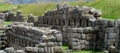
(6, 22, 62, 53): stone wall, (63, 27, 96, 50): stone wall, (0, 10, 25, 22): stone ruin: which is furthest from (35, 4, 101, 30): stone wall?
(0, 10, 25, 22): stone ruin

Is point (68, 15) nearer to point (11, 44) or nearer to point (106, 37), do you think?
point (11, 44)

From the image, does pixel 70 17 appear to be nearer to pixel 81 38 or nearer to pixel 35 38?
pixel 35 38

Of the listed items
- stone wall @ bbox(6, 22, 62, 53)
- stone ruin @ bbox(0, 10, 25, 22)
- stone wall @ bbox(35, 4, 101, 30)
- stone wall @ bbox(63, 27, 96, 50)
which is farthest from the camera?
stone ruin @ bbox(0, 10, 25, 22)

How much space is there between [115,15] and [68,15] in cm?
478

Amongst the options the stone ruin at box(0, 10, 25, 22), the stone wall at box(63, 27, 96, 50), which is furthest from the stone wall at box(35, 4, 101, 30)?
the stone ruin at box(0, 10, 25, 22)

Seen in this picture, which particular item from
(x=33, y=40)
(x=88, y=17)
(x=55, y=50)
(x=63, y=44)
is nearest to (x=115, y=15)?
(x=88, y=17)

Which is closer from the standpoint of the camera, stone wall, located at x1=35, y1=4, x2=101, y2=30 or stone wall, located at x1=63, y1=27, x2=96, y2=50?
stone wall, located at x1=63, y1=27, x2=96, y2=50

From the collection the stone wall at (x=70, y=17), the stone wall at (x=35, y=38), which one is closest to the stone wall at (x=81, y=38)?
the stone wall at (x=35, y=38)

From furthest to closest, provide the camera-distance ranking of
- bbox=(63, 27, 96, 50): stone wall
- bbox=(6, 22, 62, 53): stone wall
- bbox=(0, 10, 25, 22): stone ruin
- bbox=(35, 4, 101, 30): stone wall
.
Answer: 1. bbox=(0, 10, 25, 22): stone ruin
2. bbox=(35, 4, 101, 30): stone wall
3. bbox=(63, 27, 96, 50): stone wall
4. bbox=(6, 22, 62, 53): stone wall

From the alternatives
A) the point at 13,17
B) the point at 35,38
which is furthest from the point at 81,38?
the point at 13,17

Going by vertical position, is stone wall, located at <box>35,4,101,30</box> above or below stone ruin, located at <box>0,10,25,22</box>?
above

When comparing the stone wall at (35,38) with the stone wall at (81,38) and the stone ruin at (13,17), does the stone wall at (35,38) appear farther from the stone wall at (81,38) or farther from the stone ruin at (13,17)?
the stone ruin at (13,17)

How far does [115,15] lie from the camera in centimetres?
3928

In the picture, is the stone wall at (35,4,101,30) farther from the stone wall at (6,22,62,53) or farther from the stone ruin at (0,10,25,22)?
the stone ruin at (0,10,25,22)
